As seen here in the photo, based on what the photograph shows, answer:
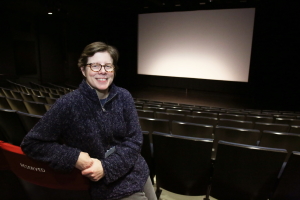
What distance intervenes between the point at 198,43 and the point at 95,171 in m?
10.0

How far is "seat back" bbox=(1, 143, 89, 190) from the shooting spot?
3.09 feet

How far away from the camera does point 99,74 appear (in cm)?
Answer: 117

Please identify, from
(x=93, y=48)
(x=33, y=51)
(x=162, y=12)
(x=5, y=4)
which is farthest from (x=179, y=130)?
(x=33, y=51)

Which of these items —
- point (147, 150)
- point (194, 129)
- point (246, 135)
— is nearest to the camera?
point (147, 150)

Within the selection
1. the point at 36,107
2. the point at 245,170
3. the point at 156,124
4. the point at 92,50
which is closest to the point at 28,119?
the point at 36,107

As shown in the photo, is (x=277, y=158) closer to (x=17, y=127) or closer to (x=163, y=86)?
(x=17, y=127)

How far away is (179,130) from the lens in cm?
264

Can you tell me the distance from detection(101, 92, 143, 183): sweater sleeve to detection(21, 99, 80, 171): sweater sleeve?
195mm

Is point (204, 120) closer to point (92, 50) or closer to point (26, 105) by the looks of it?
point (92, 50)

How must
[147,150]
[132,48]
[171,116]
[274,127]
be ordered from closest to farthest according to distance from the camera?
[147,150] < [274,127] < [171,116] < [132,48]

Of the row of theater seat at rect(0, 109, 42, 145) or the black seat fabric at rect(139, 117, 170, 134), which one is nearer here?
the row of theater seat at rect(0, 109, 42, 145)

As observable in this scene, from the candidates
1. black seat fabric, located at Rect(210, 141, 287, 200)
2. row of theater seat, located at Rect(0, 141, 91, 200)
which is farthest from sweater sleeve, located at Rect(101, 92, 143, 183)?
black seat fabric, located at Rect(210, 141, 287, 200)

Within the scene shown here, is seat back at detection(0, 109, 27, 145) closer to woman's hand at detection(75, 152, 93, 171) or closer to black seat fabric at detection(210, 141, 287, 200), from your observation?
woman's hand at detection(75, 152, 93, 171)

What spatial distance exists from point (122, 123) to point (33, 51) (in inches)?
445
